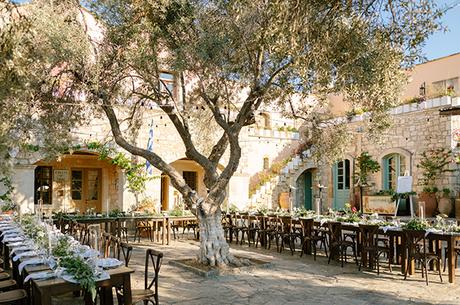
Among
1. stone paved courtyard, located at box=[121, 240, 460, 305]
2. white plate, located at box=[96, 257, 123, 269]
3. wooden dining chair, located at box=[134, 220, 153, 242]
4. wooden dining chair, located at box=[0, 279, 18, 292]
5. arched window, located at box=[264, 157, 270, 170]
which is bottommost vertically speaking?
stone paved courtyard, located at box=[121, 240, 460, 305]

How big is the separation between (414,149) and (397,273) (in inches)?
343

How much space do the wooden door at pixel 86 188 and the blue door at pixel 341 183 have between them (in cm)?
920

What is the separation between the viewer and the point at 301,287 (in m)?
6.12

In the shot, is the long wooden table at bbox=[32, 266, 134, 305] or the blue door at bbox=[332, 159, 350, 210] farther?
the blue door at bbox=[332, 159, 350, 210]

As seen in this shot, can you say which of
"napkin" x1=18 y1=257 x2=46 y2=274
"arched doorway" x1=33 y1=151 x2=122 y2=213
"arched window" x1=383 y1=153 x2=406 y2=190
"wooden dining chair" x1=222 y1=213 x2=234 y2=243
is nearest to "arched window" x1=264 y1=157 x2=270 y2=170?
"arched window" x1=383 y1=153 x2=406 y2=190

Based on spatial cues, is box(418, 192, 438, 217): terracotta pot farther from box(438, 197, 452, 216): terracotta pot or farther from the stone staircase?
the stone staircase

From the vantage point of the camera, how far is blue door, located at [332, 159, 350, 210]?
1739 centimetres

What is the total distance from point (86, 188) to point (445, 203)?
11855mm

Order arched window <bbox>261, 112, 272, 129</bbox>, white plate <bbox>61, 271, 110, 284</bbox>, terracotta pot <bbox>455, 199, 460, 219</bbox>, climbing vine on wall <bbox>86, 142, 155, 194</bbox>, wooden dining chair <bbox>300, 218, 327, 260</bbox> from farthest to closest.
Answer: arched window <bbox>261, 112, 272, 129</bbox> < climbing vine on wall <bbox>86, 142, 155, 194</bbox> < terracotta pot <bbox>455, 199, 460, 219</bbox> < wooden dining chair <bbox>300, 218, 327, 260</bbox> < white plate <bbox>61, 271, 110, 284</bbox>

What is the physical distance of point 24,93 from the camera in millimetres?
6273

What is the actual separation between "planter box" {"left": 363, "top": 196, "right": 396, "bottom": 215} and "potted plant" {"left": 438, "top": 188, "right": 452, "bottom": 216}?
1.49 m

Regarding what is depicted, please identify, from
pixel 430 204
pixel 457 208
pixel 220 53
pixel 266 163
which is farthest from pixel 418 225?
pixel 266 163

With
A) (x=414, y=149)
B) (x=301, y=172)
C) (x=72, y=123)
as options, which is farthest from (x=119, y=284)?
(x=301, y=172)

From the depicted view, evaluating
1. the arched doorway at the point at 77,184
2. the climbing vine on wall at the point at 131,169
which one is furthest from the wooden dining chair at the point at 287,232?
the arched doorway at the point at 77,184
